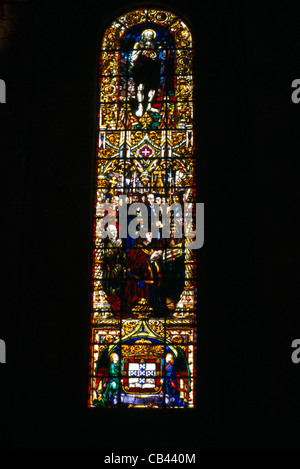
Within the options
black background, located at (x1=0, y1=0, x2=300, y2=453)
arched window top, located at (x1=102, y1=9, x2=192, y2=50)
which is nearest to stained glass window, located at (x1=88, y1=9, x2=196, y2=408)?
arched window top, located at (x1=102, y1=9, x2=192, y2=50)

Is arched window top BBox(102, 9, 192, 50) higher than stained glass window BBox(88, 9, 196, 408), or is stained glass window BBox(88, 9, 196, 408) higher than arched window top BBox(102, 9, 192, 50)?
arched window top BBox(102, 9, 192, 50)

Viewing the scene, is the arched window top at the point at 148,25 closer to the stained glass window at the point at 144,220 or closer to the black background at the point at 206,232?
the stained glass window at the point at 144,220

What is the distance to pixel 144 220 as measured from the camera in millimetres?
7859

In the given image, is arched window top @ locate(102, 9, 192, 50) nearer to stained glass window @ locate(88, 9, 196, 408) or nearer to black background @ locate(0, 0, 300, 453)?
stained glass window @ locate(88, 9, 196, 408)

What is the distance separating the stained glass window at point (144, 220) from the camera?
7.33 metres

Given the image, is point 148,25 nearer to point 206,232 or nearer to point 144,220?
point 144,220

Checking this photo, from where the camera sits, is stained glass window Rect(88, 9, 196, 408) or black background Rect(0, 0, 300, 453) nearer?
black background Rect(0, 0, 300, 453)

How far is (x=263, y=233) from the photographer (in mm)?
7324

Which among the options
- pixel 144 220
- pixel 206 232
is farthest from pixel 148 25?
pixel 206 232

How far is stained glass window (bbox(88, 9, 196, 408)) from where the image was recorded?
24.1 feet

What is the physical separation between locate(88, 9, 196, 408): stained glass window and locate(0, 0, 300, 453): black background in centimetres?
16

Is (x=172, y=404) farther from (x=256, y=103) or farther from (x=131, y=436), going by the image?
(x=256, y=103)

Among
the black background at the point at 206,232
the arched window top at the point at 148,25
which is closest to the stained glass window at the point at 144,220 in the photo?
the arched window top at the point at 148,25

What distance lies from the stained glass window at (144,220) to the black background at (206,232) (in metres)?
0.16
